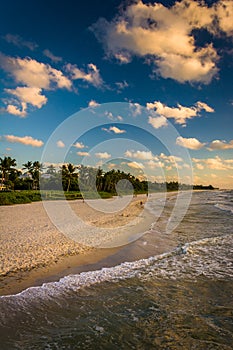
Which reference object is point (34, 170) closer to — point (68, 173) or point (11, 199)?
point (68, 173)

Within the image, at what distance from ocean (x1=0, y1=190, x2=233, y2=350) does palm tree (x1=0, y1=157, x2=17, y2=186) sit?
66.9 m

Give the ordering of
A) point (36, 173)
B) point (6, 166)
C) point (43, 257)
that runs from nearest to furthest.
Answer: point (43, 257), point (6, 166), point (36, 173)

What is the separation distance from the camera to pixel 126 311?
5484 mm

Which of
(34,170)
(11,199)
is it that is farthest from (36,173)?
(11,199)

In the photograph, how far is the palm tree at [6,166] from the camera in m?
67.9

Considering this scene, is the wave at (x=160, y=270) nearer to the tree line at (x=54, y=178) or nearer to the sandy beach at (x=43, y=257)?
the sandy beach at (x=43, y=257)

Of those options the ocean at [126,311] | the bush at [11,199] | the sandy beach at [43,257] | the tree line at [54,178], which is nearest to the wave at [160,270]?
the ocean at [126,311]

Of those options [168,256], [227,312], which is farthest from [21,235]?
[227,312]

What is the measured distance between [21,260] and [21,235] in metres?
5.09

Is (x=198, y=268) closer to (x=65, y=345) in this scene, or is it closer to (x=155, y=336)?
(x=155, y=336)

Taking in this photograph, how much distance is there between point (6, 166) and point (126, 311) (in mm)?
69711

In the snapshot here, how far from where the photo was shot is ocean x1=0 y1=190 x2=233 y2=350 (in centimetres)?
443

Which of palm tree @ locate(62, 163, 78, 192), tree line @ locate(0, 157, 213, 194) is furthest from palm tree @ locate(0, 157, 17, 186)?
palm tree @ locate(62, 163, 78, 192)

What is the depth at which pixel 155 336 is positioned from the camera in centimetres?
458
